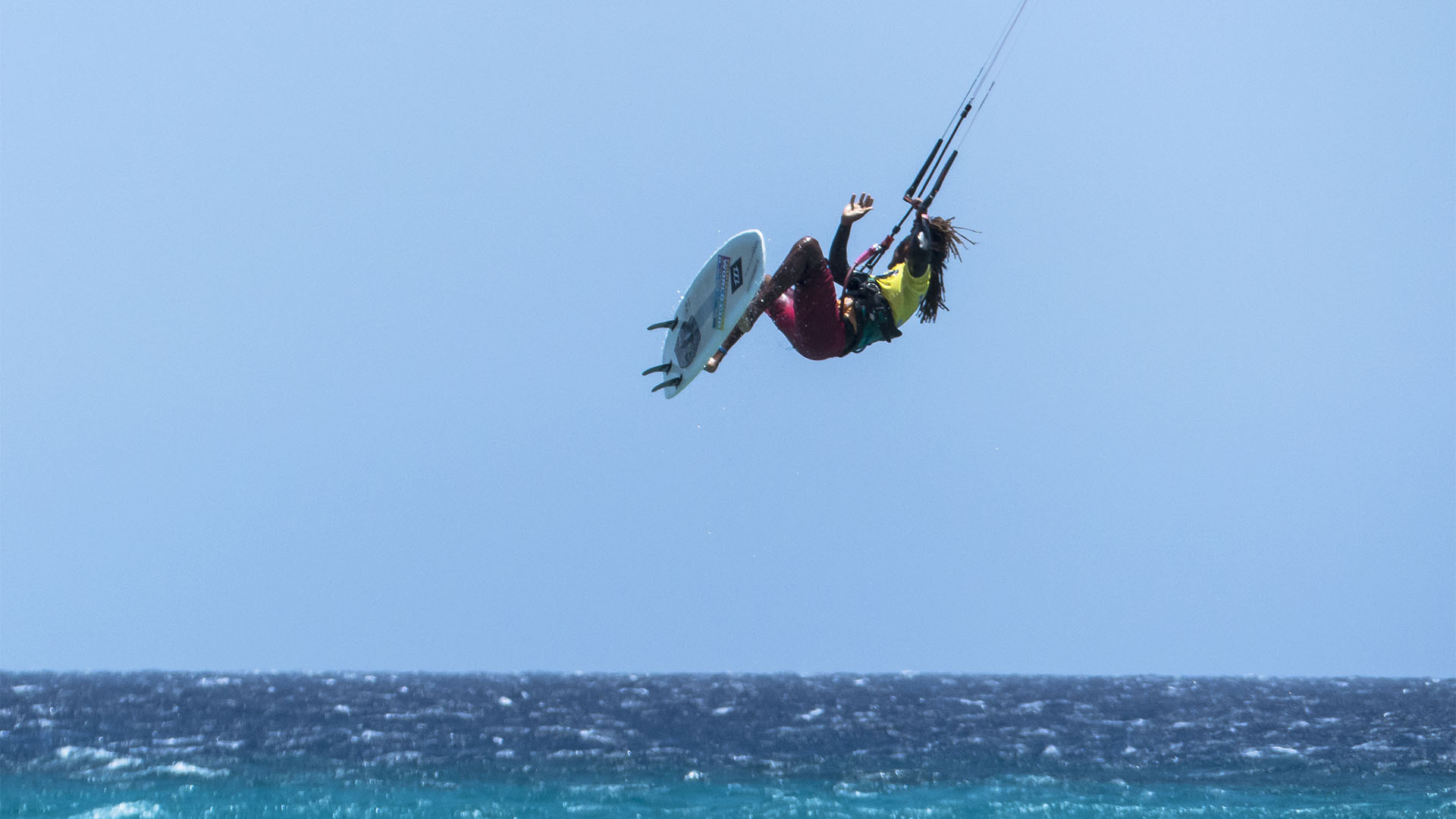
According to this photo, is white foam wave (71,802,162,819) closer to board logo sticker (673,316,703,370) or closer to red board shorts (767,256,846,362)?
board logo sticker (673,316,703,370)

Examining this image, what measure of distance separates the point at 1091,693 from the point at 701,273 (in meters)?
60.6

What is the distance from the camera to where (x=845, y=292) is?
336 inches

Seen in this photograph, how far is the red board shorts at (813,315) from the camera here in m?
8.29

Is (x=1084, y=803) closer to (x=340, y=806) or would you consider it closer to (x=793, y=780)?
(x=793, y=780)

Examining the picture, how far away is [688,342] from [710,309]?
59 cm

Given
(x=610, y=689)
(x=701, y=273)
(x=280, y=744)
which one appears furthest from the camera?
(x=610, y=689)

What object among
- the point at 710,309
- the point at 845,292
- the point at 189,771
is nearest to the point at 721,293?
the point at 710,309

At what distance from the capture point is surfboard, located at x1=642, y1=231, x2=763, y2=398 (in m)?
8.31

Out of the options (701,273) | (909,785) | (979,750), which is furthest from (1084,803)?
(701,273)

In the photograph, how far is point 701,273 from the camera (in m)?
9.37

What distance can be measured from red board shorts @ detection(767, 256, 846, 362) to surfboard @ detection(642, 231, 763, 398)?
11.6 inches

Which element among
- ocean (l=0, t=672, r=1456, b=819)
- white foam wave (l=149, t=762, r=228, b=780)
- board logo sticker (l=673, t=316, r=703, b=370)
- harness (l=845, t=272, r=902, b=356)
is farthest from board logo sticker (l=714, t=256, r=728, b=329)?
white foam wave (l=149, t=762, r=228, b=780)

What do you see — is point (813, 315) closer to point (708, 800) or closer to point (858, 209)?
point (858, 209)

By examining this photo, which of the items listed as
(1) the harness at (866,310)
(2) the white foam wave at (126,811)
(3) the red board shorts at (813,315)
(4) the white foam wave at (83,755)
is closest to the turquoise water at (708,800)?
(2) the white foam wave at (126,811)
